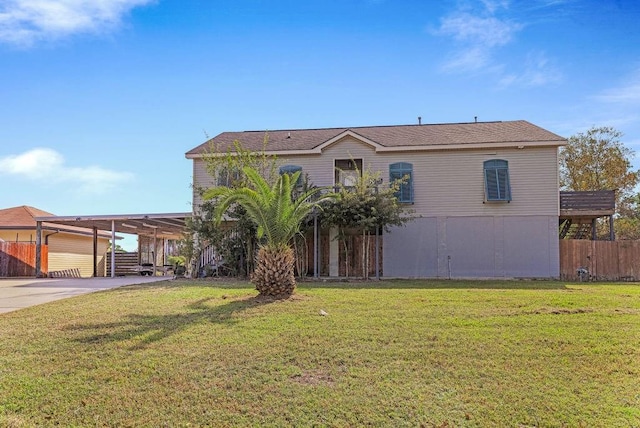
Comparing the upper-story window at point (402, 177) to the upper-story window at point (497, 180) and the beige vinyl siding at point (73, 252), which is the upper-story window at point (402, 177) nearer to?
the upper-story window at point (497, 180)

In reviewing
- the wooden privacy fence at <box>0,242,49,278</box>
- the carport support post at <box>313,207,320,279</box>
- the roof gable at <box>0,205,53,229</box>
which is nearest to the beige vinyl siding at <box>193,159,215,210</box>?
the carport support post at <box>313,207,320,279</box>

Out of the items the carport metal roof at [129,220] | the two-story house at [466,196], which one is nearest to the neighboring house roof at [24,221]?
the carport metal roof at [129,220]

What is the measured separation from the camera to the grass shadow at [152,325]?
6648 millimetres

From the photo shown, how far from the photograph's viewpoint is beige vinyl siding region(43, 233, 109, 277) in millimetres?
23061

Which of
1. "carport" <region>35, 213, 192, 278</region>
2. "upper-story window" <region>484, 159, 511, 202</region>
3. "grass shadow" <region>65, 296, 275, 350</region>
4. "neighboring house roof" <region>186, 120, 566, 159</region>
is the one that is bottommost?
"grass shadow" <region>65, 296, 275, 350</region>

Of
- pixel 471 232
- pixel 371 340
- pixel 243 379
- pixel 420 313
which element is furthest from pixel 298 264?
pixel 243 379

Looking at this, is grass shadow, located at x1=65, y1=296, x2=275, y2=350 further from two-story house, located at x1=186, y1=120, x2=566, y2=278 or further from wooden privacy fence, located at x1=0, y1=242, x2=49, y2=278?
wooden privacy fence, located at x1=0, y1=242, x2=49, y2=278

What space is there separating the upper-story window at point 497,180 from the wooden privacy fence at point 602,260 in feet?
11.0

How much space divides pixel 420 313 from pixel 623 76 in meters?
6.12

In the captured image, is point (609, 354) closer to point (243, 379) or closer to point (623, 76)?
point (243, 379)

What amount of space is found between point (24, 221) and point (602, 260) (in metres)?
27.1

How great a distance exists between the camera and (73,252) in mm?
25078

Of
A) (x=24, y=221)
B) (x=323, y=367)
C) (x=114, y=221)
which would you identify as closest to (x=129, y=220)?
(x=114, y=221)

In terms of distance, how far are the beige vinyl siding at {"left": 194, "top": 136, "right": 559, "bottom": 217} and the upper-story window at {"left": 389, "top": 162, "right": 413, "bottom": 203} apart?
168 mm
